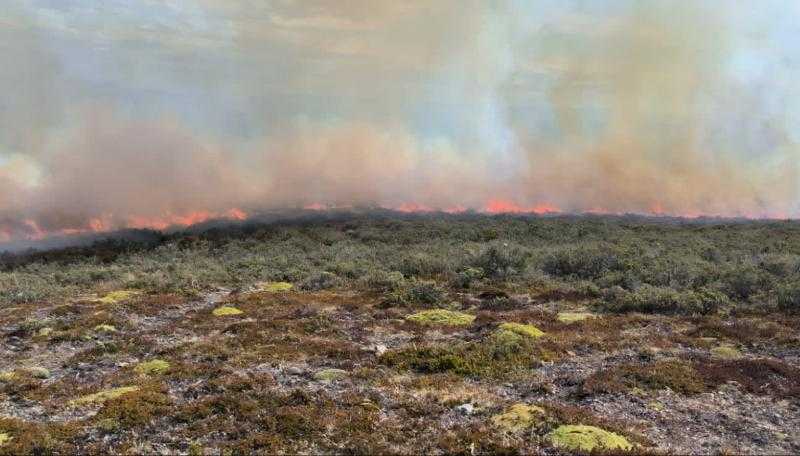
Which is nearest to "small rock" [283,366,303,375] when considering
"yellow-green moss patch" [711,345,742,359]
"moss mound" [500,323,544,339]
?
"moss mound" [500,323,544,339]

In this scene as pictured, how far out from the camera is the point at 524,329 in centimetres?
2211

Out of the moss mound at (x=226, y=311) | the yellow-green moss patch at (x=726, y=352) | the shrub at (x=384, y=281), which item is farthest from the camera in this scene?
the shrub at (x=384, y=281)

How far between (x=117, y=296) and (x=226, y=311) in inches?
311

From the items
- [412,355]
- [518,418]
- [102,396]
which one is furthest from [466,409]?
[102,396]

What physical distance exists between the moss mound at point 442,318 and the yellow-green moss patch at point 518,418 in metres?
10.6

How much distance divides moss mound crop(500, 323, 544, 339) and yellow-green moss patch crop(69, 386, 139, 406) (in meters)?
13.1

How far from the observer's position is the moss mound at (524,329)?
21.7 metres

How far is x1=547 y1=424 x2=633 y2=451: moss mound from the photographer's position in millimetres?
11328

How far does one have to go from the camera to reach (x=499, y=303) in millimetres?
28422

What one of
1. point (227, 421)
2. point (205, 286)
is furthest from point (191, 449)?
point (205, 286)

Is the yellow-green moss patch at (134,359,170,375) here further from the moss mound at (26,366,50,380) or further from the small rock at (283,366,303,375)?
the small rock at (283,366,303,375)

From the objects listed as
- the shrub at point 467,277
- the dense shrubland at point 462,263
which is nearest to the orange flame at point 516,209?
the dense shrubland at point 462,263

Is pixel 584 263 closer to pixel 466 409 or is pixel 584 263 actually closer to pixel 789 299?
pixel 789 299

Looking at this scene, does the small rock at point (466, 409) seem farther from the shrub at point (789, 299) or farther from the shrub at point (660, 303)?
the shrub at point (789, 299)
